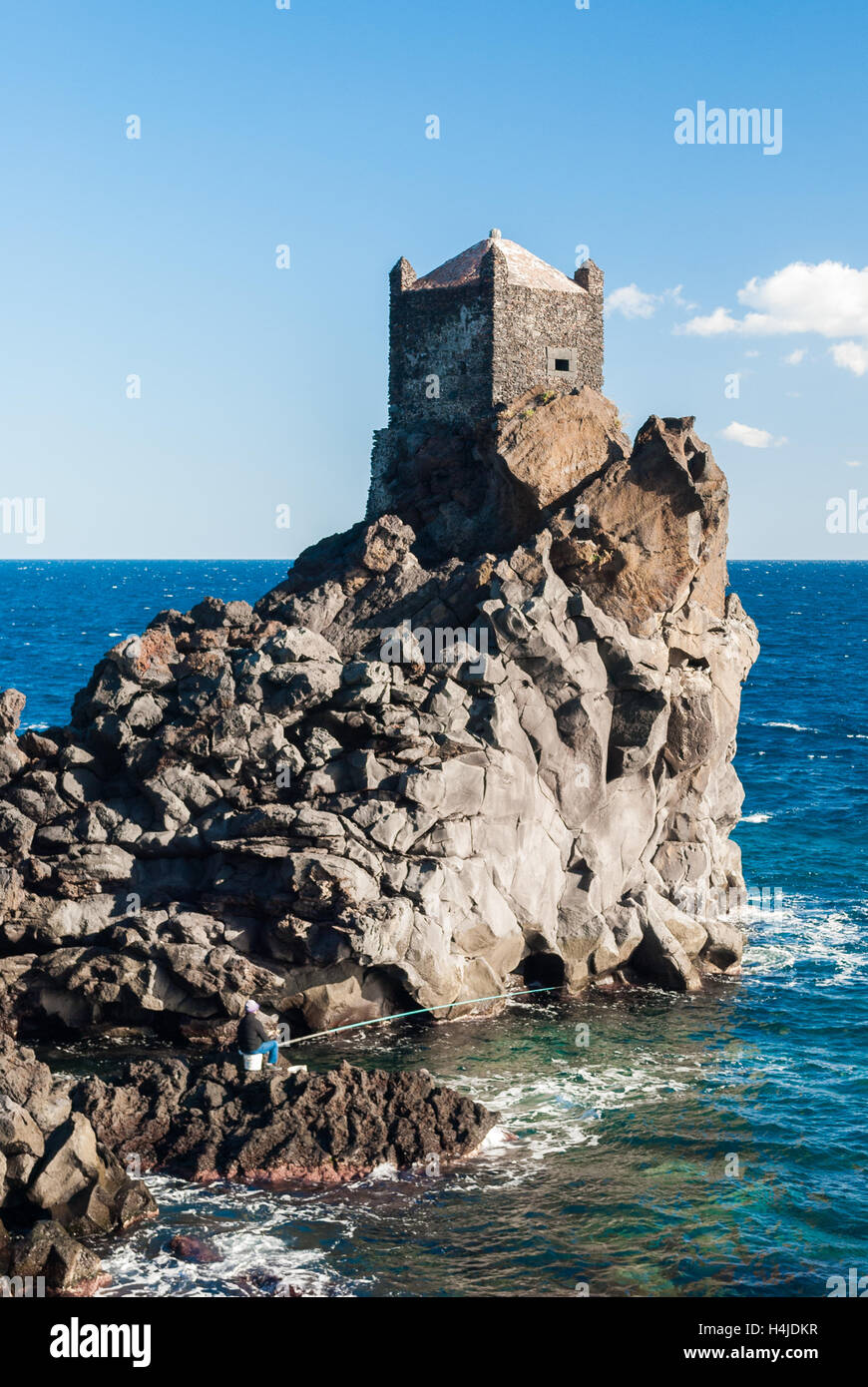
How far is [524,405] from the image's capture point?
41.0m

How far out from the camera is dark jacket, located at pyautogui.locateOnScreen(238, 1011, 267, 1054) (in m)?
27.9

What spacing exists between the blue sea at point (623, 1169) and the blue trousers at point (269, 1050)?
197 centimetres

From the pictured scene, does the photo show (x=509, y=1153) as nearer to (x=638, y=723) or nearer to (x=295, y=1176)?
(x=295, y=1176)

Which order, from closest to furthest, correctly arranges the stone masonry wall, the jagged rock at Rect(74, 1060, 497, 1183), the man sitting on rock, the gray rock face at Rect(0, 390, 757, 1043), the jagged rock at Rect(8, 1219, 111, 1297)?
1. the jagged rock at Rect(8, 1219, 111, 1297)
2. the jagged rock at Rect(74, 1060, 497, 1183)
3. the man sitting on rock
4. the gray rock face at Rect(0, 390, 757, 1043)
5. the stone masonry wall

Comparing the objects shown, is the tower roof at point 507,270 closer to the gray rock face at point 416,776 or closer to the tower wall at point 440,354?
the tower wall at point 440,354

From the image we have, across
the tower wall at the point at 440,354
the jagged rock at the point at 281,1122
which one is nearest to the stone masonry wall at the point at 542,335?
the tower wall at the point at 440,354

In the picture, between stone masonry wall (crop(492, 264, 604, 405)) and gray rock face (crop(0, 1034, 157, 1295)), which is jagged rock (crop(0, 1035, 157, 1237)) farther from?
stone masonry wall (crop(492, 264, 604, 405))

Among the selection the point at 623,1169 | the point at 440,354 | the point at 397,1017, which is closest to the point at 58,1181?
the point at 623,1169

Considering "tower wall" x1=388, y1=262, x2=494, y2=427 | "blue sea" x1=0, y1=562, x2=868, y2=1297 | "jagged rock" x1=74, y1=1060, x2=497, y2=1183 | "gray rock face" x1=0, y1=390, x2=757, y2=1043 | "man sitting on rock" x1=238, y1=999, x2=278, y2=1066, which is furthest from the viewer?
"tower wall" x1=388, y1=262, x2=494, y2=427

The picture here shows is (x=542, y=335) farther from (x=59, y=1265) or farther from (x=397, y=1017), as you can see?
(x=59, y=1265)

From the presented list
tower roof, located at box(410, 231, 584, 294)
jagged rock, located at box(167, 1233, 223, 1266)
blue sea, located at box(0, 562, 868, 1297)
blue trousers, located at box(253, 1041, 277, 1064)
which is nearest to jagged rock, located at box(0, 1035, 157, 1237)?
blue sea, located at box(0, 562, 868, 1297)

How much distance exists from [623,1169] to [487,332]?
25.9 m

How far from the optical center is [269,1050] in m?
28.5
